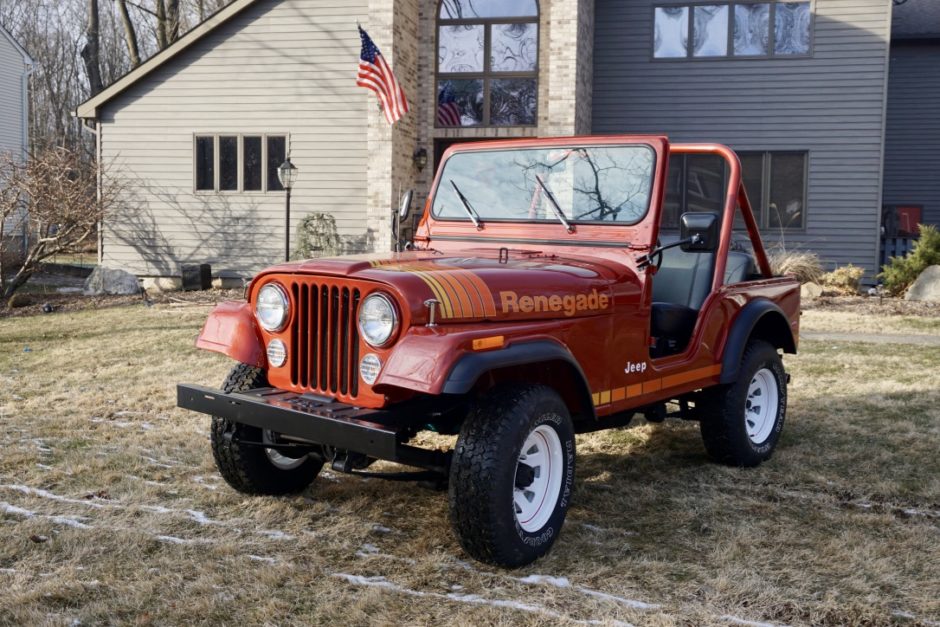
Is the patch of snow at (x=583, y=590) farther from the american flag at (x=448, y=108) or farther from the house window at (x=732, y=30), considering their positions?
the house window at (x=732, y=30)

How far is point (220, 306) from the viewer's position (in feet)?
13.8

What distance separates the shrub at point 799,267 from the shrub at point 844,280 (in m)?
0.18

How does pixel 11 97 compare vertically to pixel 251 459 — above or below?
above

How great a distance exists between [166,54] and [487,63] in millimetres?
5649

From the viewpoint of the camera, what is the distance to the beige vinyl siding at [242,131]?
50.3ft

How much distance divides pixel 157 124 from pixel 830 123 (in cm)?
1177

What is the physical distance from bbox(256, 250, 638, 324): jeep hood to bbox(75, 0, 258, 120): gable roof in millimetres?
12687

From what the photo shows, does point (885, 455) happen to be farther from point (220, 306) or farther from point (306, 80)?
point (306, 80)

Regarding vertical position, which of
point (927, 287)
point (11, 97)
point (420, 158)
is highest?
point (11, 97)

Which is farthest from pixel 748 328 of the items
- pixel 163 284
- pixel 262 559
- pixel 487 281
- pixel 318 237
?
pixel 163 284

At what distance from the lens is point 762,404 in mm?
5504

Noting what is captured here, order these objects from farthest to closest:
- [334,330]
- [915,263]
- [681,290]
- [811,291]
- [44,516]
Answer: [811,291]
[915,263]
[681,290]
[44,516]
[334,330]

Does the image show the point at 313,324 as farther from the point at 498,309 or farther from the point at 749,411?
the point at 749,411

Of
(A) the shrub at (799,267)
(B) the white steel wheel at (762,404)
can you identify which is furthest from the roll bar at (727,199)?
(A) the shrub at (799,267)
